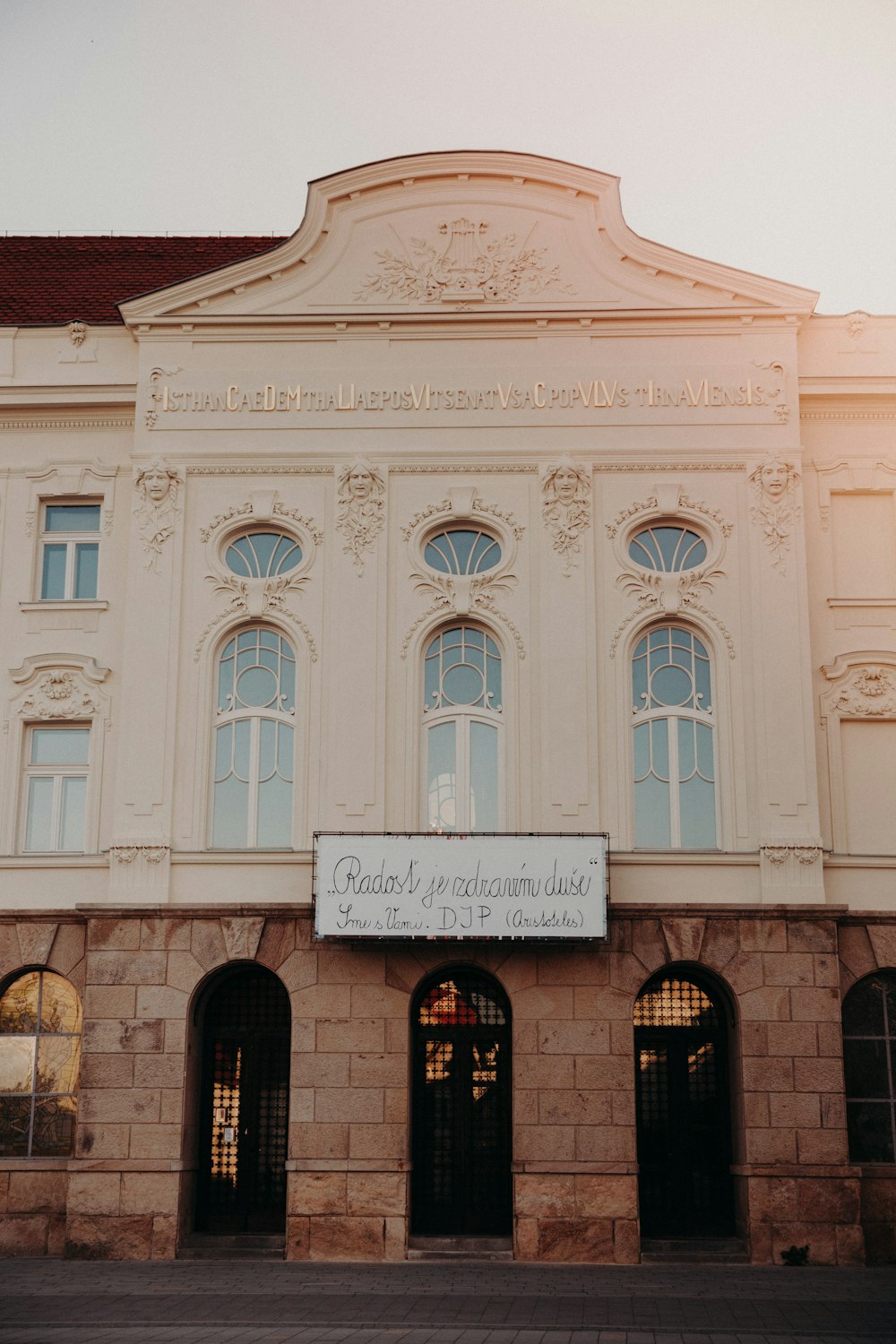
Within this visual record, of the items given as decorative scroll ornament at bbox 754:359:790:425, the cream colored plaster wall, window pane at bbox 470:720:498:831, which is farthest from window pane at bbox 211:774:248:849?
decorative scroll ornament at bbox 754:359:790:425

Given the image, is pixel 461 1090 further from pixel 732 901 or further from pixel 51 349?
pixel 51 349

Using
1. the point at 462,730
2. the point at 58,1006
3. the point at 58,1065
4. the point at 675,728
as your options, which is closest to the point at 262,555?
the point at 462,730

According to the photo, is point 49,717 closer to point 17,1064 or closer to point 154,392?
point 17,1064

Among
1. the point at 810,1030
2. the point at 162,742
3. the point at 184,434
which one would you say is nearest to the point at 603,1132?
the point at 810,1030

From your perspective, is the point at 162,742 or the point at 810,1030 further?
the point at 162,742

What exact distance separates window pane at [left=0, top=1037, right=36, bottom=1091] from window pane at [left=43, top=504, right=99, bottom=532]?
752 cm

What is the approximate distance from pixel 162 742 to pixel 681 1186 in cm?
928

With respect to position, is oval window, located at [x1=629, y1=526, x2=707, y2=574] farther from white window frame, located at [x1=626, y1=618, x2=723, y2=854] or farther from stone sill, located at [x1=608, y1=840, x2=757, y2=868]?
stone sill, located at [x1=608, y1=840, x2=757, y2=868]

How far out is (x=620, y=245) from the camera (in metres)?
22.8

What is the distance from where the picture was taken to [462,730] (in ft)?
A: 71.2

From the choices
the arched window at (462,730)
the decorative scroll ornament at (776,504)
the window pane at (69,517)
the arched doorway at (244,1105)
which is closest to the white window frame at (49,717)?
the window pane at (69,517)

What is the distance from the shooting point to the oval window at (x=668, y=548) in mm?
22344

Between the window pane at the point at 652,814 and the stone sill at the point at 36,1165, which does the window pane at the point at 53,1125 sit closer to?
the stone sill at the point at 36,1165

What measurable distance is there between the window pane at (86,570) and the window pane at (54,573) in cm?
21
